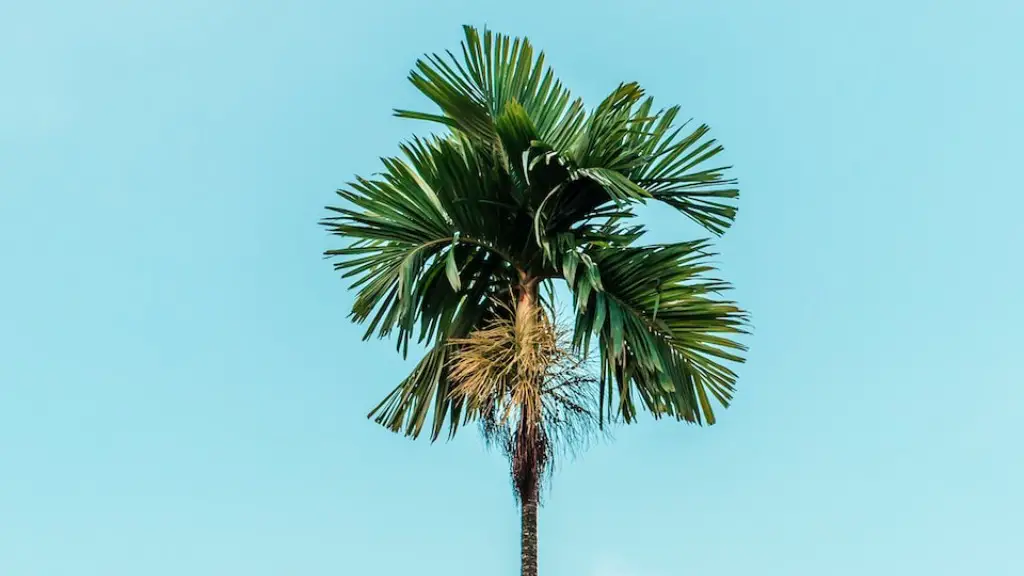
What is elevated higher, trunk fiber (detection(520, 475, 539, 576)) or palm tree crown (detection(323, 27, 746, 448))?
palm tree crown (detection(323, 27, 746, 448))

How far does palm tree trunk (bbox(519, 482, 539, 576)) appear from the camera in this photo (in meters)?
9.38

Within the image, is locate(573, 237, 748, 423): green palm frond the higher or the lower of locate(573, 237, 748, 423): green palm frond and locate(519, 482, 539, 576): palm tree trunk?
the higher

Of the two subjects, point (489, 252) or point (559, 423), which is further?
point (489, 252)

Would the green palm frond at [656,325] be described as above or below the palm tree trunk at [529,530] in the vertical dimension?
above

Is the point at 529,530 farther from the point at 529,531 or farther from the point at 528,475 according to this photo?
the point at 528,475

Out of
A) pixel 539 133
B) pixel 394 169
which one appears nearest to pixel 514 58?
pixel 539 133

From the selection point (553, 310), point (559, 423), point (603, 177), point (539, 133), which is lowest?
point (559, 423)

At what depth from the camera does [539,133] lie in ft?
34.9

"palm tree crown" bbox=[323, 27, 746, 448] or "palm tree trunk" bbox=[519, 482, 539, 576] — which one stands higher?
"palm tree crown" bbox=[323, 27, 746, 448]

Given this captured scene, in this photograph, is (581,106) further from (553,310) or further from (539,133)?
(553,310)

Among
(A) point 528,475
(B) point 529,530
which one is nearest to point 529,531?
(B) point 529,530

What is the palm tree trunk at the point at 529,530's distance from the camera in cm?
938

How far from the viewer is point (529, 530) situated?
9.46 metres

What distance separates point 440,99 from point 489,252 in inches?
46.7
